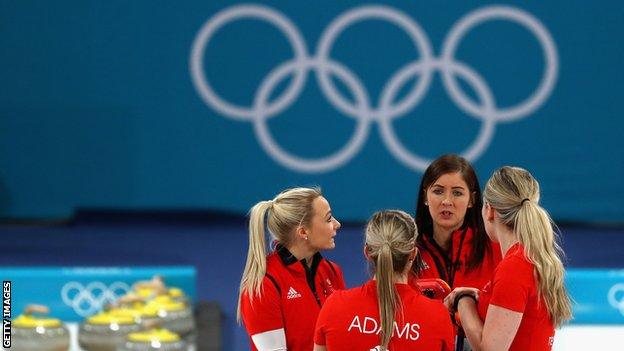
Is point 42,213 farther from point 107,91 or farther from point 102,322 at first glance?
point 102,322

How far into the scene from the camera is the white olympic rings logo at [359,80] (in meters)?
10.5

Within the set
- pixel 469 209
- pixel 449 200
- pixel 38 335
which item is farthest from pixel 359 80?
pixel 38 335

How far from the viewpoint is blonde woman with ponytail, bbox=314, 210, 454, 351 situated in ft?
11.5

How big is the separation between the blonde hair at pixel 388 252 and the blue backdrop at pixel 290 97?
696 cm

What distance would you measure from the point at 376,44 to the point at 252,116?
4.15ft

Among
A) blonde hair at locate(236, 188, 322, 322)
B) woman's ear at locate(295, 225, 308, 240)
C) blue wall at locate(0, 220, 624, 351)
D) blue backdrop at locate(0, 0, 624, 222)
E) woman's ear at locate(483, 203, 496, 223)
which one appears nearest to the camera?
woman's ear at locate(483, 203, 496, 223)

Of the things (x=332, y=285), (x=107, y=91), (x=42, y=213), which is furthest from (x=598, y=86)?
(x=332, y=285)

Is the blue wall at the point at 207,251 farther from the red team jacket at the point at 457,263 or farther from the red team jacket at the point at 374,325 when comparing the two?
the red team jacket at the point at 374,325

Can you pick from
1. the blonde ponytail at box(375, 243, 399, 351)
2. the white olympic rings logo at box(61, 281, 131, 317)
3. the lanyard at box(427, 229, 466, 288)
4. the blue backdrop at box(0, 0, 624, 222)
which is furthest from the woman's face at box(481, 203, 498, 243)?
the blue backdrop at box(0, 0, 624, 222)

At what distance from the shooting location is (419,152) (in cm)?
1066

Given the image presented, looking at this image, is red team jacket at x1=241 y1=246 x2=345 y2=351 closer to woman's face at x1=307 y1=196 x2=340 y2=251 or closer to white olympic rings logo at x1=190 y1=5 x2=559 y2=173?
woman's face at x1=307 y1=196 x2=340 y2=251

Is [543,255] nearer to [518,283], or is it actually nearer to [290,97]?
[518,283]

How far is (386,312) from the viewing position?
349 centimetres

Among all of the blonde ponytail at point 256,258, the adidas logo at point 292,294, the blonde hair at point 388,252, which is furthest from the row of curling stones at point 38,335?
the blonde hair at point 388,252
